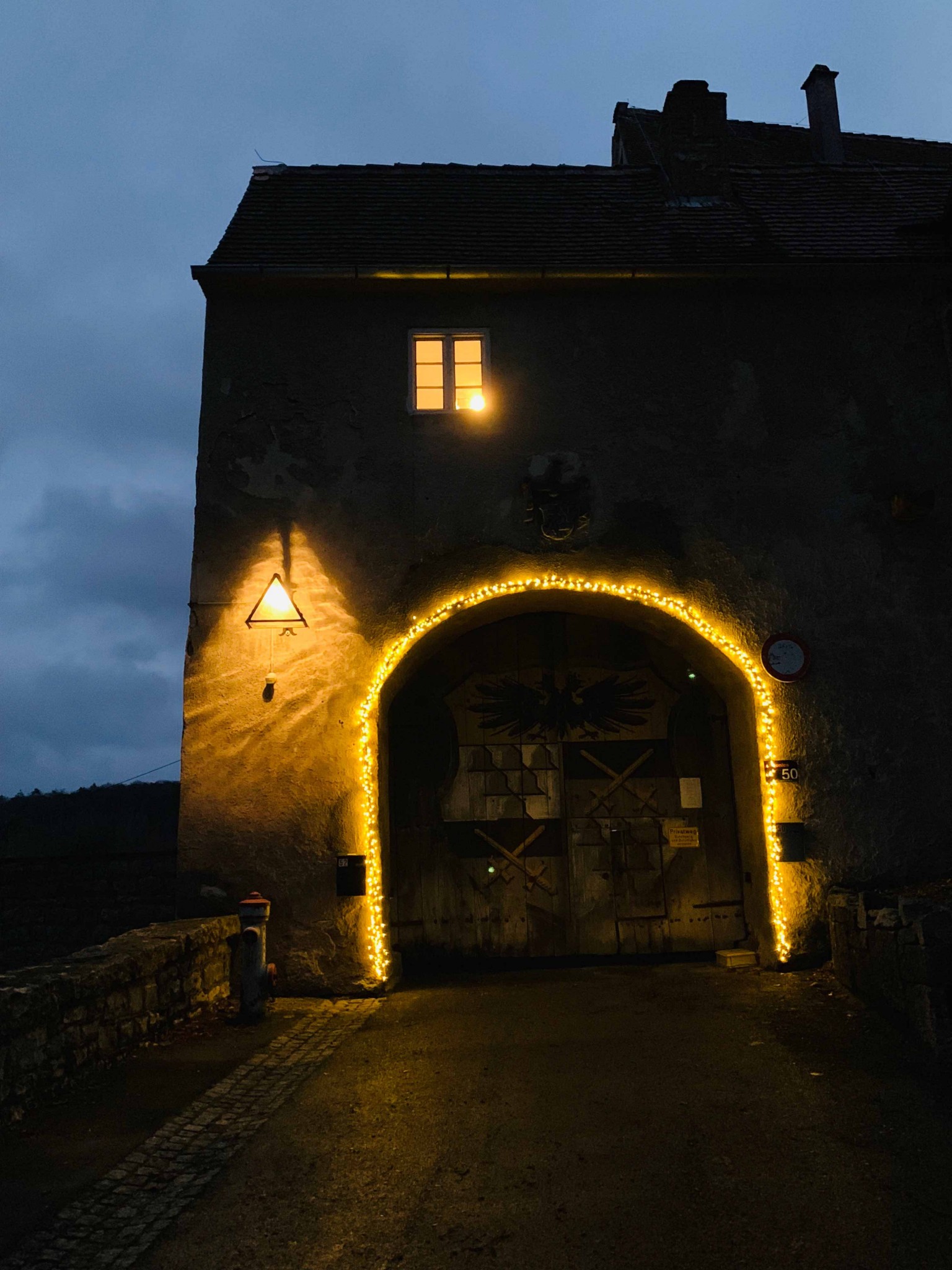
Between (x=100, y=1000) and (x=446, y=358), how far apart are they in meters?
6.08

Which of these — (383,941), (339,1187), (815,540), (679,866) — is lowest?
(339,1187)

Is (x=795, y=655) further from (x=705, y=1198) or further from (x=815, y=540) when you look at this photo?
(x=705, y=1198)

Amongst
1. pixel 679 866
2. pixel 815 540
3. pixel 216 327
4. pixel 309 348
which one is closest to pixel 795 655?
pixel 815 540

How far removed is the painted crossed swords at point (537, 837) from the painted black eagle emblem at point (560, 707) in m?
0.42

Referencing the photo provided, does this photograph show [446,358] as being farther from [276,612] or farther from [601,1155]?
[601,1155]

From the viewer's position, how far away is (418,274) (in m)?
8.17

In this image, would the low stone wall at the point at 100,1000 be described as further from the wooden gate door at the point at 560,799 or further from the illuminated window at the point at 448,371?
the illuminated window at the point at 448,371

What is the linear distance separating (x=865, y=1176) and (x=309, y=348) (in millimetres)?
7499

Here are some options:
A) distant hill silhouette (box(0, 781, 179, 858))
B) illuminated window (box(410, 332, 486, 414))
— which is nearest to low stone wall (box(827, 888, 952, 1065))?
illuminated window (box(410, 332, 486, 414))

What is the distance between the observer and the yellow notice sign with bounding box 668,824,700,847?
8.55 metres

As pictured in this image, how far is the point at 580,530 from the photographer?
7.95 metres

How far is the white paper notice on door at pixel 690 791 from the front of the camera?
8.63 meters

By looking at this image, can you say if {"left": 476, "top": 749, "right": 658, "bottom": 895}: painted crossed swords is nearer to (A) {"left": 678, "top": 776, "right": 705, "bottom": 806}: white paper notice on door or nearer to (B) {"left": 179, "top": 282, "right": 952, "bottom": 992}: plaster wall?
(A) {"left": 678, "top": 776, "right": 705, "bottom": 806}: white paper notice on door

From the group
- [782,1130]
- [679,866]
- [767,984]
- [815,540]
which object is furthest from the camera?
[679,866]
